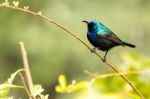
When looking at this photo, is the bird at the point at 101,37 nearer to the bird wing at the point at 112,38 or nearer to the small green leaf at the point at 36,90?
the bird wing at the point at 112,38

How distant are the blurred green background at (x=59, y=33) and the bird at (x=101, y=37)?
13251mm

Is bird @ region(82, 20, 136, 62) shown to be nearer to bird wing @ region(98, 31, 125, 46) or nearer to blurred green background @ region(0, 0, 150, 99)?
bird wing @ region(98, 31, 125, 46)

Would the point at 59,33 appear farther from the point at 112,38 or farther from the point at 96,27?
the point at 96,27

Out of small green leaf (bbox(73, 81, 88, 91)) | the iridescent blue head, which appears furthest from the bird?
small green leaf (bbox(73, 81, 88, 91))

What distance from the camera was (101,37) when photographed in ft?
12.1

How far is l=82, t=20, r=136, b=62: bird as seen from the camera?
140 inches

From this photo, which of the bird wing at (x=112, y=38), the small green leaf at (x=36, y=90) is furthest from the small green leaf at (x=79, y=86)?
the bird wing at (x=112, y=38)

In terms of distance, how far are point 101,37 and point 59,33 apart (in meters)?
15.2

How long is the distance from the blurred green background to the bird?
1325 cm

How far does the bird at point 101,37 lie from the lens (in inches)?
140

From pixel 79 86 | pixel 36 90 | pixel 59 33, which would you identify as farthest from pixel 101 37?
pixel 59 33

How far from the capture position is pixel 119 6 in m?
19.6

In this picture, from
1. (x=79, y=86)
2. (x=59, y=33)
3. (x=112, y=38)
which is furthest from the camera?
(x=59, y=33)

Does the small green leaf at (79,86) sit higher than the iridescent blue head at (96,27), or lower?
higher
